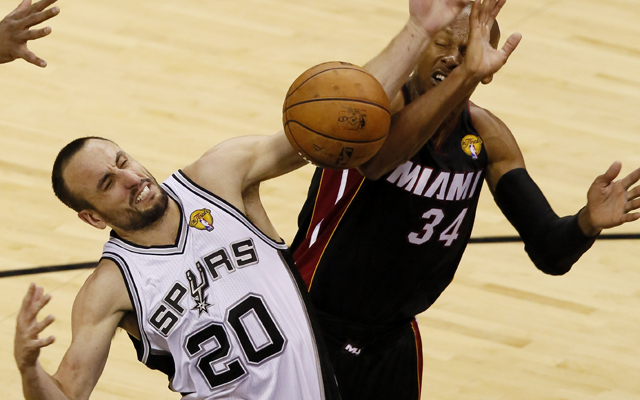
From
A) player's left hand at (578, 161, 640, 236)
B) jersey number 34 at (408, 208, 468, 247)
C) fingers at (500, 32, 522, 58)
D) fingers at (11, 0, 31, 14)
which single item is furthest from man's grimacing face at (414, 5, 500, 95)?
fingers at (11, 0, 31, 14)

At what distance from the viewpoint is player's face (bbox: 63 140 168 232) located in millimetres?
4273

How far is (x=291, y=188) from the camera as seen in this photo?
815 centimetres

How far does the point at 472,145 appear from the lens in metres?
4.53

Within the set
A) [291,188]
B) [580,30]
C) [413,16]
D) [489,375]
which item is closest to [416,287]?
[413,16]

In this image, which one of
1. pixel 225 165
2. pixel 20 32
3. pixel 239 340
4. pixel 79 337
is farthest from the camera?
pixel 20 32

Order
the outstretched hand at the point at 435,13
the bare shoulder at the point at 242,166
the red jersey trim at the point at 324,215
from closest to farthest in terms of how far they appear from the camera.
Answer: the outstretched hand at the point at 435,13
the bare shoulder at the point at 242,166
the red jersey trim at the point at 324,215

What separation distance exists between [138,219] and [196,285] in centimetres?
36

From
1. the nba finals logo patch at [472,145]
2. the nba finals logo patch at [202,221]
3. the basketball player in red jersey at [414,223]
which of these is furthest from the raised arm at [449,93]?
the nba finals logo patch at [202,221]

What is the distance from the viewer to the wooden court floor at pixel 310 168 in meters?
6.64

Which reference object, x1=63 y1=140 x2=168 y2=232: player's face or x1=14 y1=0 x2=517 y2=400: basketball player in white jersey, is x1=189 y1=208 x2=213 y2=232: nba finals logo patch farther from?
x1=63 y1=140 x2=168 y2=232: player's face

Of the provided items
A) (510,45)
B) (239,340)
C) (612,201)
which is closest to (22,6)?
(239,340)

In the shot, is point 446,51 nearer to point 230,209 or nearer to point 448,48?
point 448,48

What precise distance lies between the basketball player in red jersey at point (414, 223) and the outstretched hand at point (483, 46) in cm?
20

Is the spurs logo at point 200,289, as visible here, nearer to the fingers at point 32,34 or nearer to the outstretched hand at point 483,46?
the outstretched hand at point 483,46
